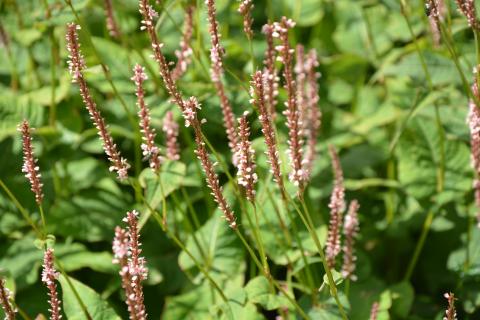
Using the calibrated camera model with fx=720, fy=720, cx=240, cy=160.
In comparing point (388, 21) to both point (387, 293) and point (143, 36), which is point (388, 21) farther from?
point (387, 293)

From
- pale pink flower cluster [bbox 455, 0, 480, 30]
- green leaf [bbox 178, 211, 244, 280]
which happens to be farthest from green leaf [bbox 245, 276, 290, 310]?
pale pink flower cluster [bbox 455, 0, 480, 30]

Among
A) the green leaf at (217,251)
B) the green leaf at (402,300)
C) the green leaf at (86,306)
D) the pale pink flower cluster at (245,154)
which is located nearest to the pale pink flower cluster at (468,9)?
the pale pink flower cluster at (245,154)

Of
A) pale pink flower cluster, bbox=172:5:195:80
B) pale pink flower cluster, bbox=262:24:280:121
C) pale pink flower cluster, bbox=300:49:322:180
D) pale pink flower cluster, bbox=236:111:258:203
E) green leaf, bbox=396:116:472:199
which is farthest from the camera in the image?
green leaf, bbox=396:116:472:199

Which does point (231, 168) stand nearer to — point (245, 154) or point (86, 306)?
point (86, 306)

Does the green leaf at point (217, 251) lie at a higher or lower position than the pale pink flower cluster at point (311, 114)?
lower

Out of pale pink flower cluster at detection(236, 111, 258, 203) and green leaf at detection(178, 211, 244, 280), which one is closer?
pale pink flower cluster at detection(236, 111, 258, 203)

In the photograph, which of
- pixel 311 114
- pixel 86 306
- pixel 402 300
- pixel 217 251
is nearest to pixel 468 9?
pixel 311 114

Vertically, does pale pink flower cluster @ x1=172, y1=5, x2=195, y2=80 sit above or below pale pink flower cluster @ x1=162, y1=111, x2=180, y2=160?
above

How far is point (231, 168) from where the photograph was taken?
13.5 feet

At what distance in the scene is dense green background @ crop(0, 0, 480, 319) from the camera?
3.48 m

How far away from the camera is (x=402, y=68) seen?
3.90 meters

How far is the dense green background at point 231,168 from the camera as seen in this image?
348 cm

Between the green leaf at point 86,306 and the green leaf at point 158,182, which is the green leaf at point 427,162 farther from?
the green leaf at point 86,306

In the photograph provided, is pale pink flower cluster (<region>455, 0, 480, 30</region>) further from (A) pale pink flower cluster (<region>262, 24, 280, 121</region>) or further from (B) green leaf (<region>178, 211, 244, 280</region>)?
(B) green leaf (<region>178, 211, 244, 280</region>)
